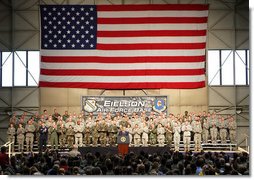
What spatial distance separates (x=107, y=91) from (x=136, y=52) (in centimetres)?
453

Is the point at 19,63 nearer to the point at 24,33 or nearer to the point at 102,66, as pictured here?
the point at 24,33

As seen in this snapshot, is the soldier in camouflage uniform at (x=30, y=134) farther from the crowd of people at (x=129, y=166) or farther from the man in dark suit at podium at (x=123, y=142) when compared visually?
the crowd of people at (x=129, y=166)

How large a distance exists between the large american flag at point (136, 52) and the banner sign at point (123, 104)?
1.32m

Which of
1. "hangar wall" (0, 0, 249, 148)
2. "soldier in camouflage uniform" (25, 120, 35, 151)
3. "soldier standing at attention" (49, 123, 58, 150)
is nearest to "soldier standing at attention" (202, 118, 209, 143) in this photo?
"hangar wall" (0, 0, 249, 148)

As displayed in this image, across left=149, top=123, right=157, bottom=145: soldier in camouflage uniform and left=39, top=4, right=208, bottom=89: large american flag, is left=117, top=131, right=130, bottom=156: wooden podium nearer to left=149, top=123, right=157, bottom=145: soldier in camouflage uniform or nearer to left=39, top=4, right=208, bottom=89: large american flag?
left=149, top=123, right=157, bottom=145: soldier in camouflage uniform

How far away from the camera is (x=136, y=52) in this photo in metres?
25.0

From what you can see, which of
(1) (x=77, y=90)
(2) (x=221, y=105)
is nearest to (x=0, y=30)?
(1) (x=77, y=90)

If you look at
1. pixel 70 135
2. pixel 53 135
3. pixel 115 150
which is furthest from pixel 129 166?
pixel 53 135

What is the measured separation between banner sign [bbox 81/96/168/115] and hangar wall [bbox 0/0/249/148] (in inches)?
104

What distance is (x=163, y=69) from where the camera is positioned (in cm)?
2478

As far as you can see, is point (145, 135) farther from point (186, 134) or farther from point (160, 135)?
point (186, 134)

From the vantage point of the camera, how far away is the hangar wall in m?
28.8

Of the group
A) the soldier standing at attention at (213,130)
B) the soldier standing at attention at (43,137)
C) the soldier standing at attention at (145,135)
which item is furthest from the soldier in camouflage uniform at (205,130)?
the soldier standing at attention at (43,137)

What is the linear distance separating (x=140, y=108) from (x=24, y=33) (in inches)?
290
